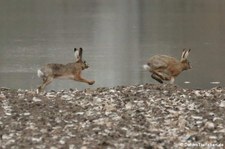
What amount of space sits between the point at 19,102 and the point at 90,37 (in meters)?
20.5

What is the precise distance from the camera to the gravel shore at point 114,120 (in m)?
7.41

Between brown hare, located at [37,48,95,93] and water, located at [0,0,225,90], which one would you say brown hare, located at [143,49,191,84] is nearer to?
brown hare, located at [37,48,95,93]

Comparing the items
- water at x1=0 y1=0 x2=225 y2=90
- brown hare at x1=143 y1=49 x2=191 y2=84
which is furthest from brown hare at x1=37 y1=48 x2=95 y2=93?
water at x1=0 y1=0 x2=225 y2=90

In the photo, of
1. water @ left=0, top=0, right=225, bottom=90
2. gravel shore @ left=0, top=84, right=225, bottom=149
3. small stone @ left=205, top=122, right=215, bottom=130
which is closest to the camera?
gravel shore @ left=0, top=84, right=225, bottom=149

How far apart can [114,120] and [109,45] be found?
18511mm

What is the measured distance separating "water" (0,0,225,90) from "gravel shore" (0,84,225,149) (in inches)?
209

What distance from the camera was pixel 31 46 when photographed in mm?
25703

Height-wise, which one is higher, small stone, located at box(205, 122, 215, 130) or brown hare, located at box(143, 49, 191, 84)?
brown hare, located at box(143, 49, 191, 84)

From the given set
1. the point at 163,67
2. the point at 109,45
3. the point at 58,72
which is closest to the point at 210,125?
the point at 163,67

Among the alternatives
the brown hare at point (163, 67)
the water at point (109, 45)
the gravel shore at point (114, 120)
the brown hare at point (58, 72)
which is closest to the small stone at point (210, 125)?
the gravel shore at point (114, 120)

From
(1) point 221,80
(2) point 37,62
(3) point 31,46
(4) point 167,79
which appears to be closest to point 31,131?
(4) point 167,79

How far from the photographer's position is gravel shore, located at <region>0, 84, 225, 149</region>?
7406 millimetres

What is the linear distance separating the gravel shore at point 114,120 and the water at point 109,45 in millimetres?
5302

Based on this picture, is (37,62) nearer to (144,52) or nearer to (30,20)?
(144,52)
